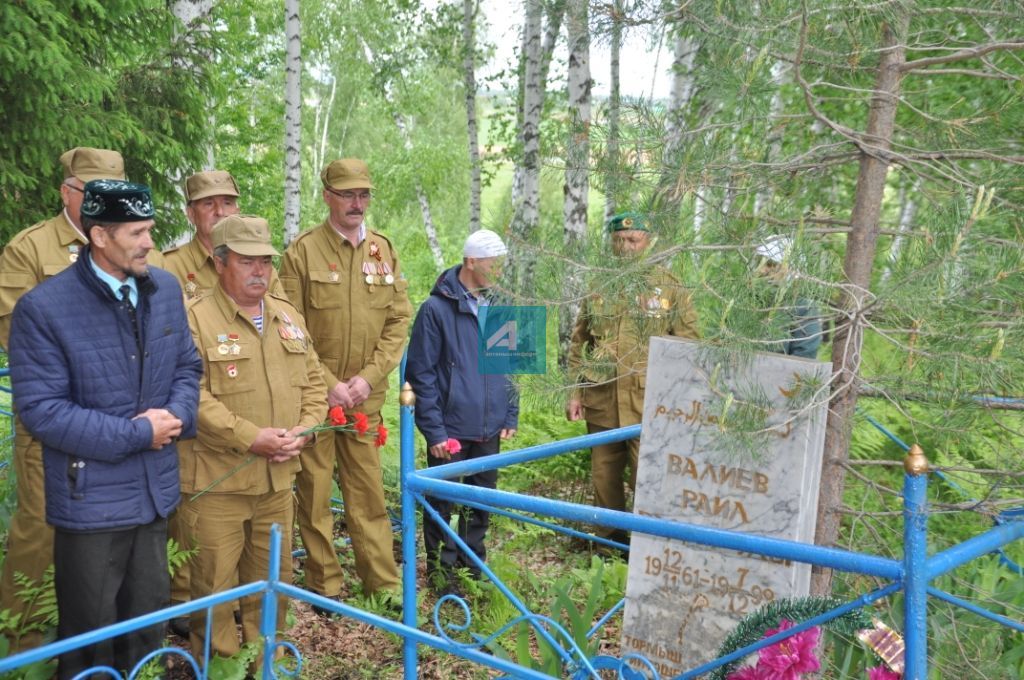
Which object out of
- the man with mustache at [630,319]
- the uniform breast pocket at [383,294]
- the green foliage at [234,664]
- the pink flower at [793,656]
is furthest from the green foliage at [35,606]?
the pink flower at [793,656]

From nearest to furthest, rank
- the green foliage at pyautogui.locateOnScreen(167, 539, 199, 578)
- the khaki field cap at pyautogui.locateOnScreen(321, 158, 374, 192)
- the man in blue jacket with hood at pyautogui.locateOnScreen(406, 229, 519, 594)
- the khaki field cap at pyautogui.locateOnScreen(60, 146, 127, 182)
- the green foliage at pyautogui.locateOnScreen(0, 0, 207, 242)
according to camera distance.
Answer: the green foliage at pyautogui.locateOnScreen(167, 539, 199, 578) < the khaki field cap at pyautogui.locateOnScreen(60, 146, 127, 182) < the khaki field cap at pyautogui.locateOnScreen(321, 158, 374, 192) < the man in blue jacket with hood at pyautogui.locateOnScreen(406, 229, 519, 594) < the green foliage at pyautogui.locateOnScreen(0, 0, 207, 242)

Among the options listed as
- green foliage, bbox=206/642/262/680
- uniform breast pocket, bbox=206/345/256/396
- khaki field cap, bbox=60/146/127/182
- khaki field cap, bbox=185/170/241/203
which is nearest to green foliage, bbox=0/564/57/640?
green foliage, bbox=206/642/262/680

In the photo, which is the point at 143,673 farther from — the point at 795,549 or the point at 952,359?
the point at 952,359

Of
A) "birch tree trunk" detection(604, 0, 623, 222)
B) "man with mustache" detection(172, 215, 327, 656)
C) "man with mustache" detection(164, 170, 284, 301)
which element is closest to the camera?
"birch tree trunk" detection(604, 0, 623, 222)

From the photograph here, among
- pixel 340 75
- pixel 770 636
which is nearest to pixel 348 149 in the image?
pixel 340 75

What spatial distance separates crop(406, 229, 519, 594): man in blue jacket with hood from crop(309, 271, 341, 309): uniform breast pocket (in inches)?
17.4

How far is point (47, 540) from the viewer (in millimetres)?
3531

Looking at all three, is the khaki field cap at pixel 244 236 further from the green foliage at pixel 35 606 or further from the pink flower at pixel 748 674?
the pink flower at pixel 748 674

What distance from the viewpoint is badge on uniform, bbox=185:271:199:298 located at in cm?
409

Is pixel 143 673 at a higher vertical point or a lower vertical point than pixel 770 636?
lower

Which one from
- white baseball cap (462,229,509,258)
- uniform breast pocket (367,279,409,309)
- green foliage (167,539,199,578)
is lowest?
green foliage (167,539,199,578)

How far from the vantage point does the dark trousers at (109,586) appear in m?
3.03

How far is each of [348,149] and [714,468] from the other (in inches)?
1085

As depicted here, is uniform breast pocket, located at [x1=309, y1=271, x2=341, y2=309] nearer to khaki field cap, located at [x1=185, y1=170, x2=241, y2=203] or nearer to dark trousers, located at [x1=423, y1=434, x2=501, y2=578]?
khaki field cap, located at [x1=185, y1=170, x2=241, y2=203]
